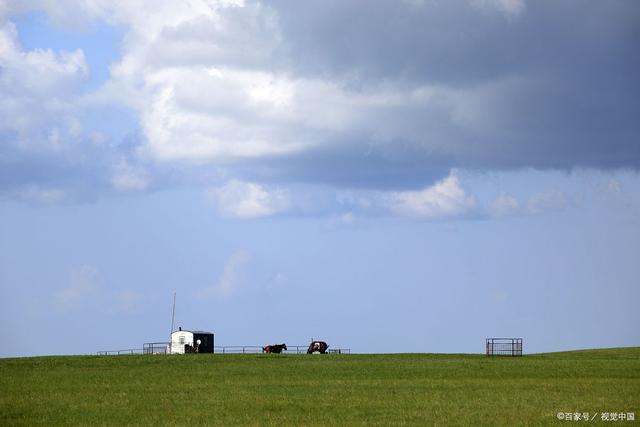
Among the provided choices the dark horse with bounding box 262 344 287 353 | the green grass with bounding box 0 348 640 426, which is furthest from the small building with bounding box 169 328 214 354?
the green grass with bounding box 0 348 640 426

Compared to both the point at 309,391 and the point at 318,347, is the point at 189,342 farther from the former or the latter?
the point at 309,391

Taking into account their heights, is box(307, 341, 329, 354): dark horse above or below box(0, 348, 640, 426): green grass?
above

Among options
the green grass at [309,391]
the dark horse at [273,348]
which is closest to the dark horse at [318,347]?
the dark horse at [273,348]

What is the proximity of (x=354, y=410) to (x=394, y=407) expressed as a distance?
209cm

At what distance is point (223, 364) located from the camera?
2911 inches

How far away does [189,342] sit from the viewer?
10638 centimetres

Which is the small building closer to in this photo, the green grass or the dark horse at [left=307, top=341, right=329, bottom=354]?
the dark horse at [left=307, top=341, right=329, bottom=354]

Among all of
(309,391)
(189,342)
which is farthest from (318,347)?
(309,391)

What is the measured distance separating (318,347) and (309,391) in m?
56.6

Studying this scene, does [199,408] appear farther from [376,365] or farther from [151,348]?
[151,348]

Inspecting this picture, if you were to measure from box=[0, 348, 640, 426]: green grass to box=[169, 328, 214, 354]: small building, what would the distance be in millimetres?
28222

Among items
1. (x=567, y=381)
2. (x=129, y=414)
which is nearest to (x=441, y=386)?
(x=567, y=381)

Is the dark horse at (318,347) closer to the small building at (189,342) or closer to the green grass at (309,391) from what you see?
the small building at (189,342)

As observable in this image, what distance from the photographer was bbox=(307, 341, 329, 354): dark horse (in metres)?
108
